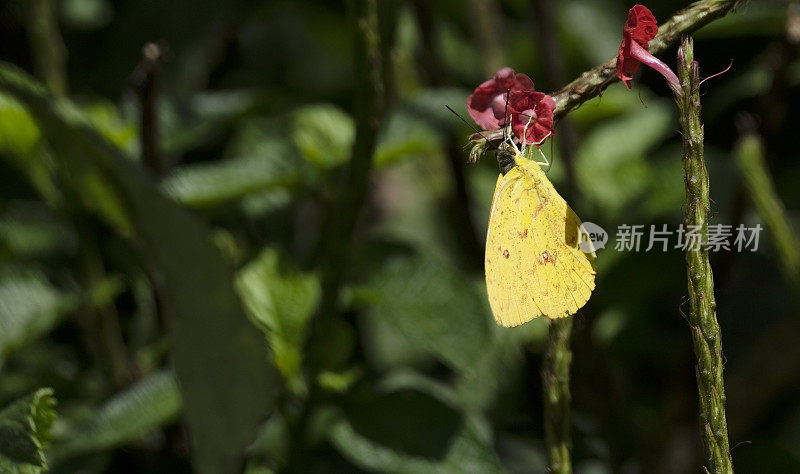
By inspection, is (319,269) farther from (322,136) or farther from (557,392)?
(557,392)

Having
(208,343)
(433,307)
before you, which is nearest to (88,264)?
(433,307)

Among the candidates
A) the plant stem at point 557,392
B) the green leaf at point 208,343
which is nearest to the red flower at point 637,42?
the plant stem at point 557,392

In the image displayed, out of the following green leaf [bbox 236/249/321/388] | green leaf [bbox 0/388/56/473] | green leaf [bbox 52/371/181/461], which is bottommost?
green leaf [bbox 52/371/181/461]

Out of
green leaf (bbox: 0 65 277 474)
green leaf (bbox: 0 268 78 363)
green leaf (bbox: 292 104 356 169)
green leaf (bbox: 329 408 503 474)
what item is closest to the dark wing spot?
green leaf (bbox: 0 65 277 474)

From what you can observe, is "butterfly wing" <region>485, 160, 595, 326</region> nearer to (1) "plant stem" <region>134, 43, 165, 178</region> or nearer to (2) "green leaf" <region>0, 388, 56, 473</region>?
(2) "green leaf" <region>0, 388, 56, 473</region>

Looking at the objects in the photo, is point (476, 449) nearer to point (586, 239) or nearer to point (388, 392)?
point (388, 392)

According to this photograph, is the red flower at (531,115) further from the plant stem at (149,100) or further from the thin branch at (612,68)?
the plant stem at (149,100)
